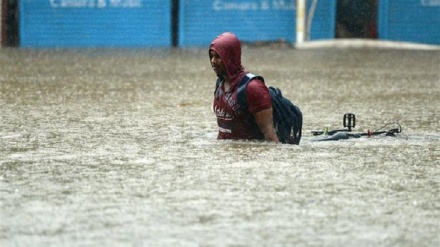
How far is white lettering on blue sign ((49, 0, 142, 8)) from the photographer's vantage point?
83.7 feet

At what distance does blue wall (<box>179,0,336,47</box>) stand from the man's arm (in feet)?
57.2

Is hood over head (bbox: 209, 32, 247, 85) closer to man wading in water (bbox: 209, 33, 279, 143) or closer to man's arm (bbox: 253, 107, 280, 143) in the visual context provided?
man wading in water (bbox: 209, 33, 279, 143)

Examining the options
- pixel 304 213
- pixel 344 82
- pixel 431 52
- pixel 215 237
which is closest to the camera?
pixel 215 237

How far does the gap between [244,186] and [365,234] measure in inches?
59.5

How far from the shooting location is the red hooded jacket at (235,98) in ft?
27.7

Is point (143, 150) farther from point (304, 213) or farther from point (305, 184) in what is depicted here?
point (304, 213)

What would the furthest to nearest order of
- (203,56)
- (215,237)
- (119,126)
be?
(203,56) → (119,126) → (215,237)

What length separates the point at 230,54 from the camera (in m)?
8.55

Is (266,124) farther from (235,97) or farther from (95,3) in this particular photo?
(95,3)

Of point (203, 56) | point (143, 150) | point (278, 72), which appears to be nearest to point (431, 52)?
point (203, 56)

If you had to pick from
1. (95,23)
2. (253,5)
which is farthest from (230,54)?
(253,5)

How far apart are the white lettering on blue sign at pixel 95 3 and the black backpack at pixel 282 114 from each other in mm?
17351

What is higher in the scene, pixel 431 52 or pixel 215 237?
pixel 215 237

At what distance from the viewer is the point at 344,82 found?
1584 cm
